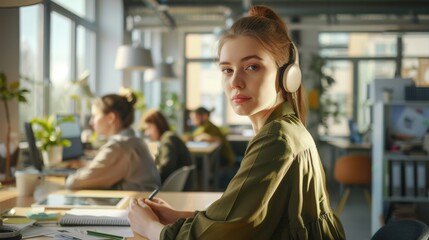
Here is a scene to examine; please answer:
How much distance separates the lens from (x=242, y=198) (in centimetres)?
145

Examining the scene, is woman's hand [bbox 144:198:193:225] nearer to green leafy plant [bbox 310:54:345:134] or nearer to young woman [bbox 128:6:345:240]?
young woman [bbox 128:6:345:240]

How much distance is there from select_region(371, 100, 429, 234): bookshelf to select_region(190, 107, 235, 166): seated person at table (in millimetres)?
2698

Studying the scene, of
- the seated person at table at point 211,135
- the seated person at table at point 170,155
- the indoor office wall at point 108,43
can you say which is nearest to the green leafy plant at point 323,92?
the seated person at table at point 211,135

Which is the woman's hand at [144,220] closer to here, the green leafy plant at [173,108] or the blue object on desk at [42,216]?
the blue object on desk at [42,216]

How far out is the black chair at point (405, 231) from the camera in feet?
4.82

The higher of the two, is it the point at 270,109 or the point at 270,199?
the point at 270,109

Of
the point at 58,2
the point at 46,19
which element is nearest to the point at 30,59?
the point at 46,19

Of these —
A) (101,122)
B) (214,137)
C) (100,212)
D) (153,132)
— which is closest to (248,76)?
(100,212)

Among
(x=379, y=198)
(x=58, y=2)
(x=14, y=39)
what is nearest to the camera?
(x=14, y=39)

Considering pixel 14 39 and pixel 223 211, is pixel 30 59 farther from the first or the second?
pixel 223 211

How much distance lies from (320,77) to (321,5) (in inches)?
64.4

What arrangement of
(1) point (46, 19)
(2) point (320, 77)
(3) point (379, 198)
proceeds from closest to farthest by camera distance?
(3) point (379, 198) < (1) point (46, 19) < (2) point (320, 77)

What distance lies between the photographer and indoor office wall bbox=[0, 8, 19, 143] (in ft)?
14.6

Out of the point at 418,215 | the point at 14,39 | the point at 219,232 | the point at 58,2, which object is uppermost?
the point at 58,2
